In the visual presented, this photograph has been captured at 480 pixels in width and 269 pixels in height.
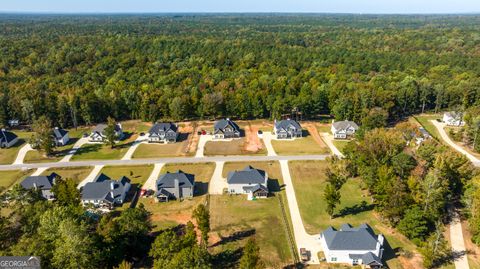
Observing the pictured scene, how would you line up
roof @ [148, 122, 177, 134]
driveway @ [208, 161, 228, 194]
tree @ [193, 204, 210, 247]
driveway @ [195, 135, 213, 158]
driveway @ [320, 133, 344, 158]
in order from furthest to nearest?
1. roof @ [148, 122, 177, 134]
2. driveway @ [195, 135, 213, 158]
3. driveway @ [320, 133, 344, 158]
4. driveway @ [208, 161, 228, 194]
5. tree @ [193, 204, 210, 247]

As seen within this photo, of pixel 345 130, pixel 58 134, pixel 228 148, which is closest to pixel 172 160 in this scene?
pixel 228 148

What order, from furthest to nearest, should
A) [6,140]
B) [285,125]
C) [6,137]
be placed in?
[285,125], [6,137], [6,140]

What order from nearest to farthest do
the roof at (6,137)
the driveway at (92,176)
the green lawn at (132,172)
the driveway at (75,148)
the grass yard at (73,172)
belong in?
the driveway at (92,176) < the green lawn at (132,172) < the grass yard at (73,172) < the driveway at (75,148) < the roof at (6,137)

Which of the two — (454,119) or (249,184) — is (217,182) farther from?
(454,119)

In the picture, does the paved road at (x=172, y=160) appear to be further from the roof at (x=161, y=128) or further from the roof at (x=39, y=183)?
the roof at (x=161, y=128)

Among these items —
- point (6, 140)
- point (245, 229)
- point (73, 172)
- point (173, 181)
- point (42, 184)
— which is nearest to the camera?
point (245, 229)

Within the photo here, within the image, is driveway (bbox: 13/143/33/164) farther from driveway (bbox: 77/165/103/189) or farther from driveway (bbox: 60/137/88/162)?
driveway (bbox: 77/165/103/189)

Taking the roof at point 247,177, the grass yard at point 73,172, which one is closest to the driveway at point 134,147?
the grass yard at point 73,172

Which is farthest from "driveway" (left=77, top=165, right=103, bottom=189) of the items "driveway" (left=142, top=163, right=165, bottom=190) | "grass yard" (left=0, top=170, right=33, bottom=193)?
"grass yard" (left=0, top=170, right=33, bottom=193)
